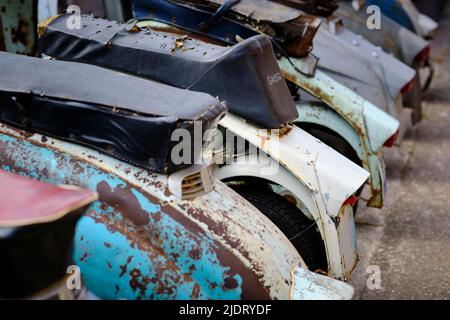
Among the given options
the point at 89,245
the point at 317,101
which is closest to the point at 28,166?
the point at 89,245

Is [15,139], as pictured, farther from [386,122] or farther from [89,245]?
[386,122]

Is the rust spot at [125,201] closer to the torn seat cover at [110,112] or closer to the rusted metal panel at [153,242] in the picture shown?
the rusted metal panel at [153,242]

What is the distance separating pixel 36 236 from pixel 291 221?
5.82 feet

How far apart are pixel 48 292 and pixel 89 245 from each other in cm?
51

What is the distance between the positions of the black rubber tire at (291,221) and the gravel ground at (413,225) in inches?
22.7

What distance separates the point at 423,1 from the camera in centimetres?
1193

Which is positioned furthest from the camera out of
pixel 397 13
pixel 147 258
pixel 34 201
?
pixel 397 13

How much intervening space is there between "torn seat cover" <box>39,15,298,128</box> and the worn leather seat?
4.57 ft

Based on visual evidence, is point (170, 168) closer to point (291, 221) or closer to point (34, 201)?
point (34, 201)

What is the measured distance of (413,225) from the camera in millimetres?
4785

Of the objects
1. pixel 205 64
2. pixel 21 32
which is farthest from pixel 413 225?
pixel 21 32

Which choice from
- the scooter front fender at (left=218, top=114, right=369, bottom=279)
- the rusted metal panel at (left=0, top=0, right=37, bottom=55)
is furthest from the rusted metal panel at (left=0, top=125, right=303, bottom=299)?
the rusted metal panel at (left=0, top=0, right=37, bottom=55)

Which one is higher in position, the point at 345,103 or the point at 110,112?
the point at 110,112

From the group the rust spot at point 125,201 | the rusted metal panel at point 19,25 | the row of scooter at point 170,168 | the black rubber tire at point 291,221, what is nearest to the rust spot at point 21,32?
the rusted metal panel at point 19,25
